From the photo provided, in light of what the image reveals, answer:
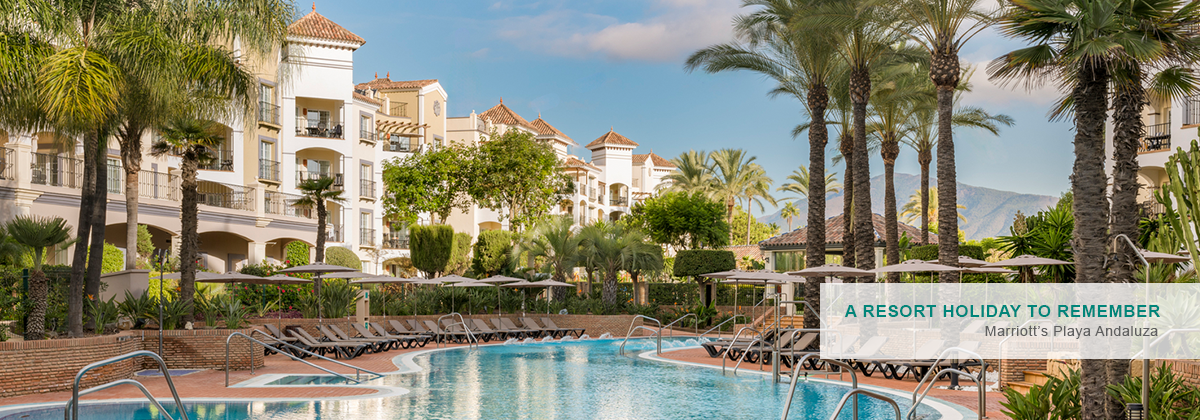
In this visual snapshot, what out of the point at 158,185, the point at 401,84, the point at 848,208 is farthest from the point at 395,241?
the point at 848,208

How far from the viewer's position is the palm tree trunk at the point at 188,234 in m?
20.5

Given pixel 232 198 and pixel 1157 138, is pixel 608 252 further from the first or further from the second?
pixel 1157 138

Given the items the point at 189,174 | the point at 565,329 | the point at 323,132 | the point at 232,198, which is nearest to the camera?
the point at 189,174

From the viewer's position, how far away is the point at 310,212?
4053 cm

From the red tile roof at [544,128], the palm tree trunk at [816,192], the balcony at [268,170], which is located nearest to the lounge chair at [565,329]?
the palm tree trunk at [816,192]

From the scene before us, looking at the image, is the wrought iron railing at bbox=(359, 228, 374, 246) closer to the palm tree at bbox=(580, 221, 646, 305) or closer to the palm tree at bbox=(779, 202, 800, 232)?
the palm tree at bbox=(580, 221, 646, 305)

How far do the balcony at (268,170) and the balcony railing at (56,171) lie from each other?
1225cm

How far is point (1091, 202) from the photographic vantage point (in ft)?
31.6

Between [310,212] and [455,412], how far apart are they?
28.7 meters

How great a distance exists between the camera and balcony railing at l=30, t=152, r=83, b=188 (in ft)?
87.6

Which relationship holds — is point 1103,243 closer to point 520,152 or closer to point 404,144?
point 520,152

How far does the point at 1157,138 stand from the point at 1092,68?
85.4ft

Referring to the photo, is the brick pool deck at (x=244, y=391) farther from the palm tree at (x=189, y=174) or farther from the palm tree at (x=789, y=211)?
the palm tree at (x=789, y=211)

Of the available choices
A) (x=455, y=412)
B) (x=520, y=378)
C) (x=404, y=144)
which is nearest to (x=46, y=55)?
(x=455, y=412)
